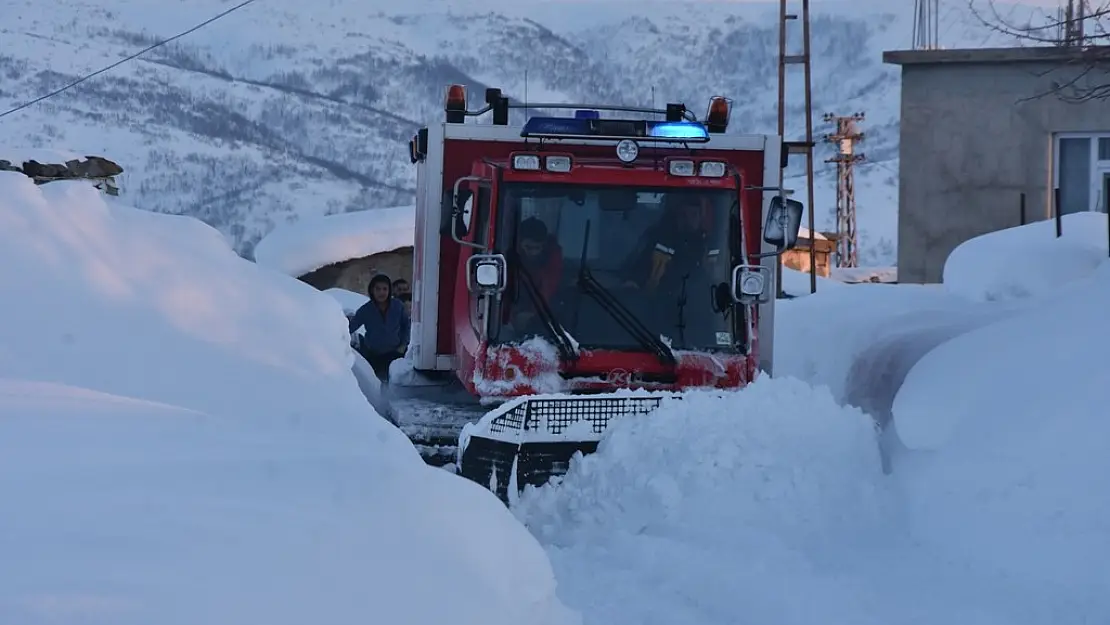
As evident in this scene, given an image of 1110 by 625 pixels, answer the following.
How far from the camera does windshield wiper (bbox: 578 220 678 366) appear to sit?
27.2 ft

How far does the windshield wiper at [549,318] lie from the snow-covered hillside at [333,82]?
42190 mm

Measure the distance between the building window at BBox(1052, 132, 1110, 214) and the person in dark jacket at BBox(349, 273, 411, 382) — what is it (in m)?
13.2

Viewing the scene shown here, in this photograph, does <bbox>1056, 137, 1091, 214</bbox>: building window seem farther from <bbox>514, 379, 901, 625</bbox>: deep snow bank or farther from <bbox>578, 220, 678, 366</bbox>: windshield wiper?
<bbox>578, 220, 678, 366</bbox>: windshield wiper

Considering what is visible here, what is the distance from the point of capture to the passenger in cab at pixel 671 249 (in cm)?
848

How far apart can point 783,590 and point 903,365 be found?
6866mm

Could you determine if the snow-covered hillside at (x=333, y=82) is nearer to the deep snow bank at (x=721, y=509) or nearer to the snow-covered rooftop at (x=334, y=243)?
the snow-covered rooftop at (x=334, y=243)

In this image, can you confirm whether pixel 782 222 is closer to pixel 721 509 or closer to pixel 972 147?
pixel 721 509

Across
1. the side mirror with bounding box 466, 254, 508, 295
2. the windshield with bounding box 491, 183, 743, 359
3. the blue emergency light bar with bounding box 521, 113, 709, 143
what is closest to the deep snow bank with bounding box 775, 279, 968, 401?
the blue emergency light bar with bounding box 521, 113, 709, 143

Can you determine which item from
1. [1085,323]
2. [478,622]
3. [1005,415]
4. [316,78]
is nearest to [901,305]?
[1085,323]

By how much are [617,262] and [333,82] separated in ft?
360

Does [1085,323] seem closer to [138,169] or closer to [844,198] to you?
[844,198]

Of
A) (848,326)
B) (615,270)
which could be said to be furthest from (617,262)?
(848,326)

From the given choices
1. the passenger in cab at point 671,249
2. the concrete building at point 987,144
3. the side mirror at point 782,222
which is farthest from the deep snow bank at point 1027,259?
the passenger in cab at point 671,249

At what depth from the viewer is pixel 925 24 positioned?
27.3 metres
